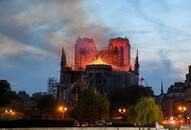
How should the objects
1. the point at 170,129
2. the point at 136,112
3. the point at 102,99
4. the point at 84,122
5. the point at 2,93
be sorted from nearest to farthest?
the point at 170,129 < the point at 136,112 < the point at 84,122 < the point at 102,99 < the point at 2,93

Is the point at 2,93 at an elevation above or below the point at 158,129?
above

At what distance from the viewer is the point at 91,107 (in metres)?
131

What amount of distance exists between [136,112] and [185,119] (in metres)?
85.2

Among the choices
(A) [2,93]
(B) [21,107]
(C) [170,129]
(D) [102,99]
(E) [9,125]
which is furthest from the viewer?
(B) [21,107]

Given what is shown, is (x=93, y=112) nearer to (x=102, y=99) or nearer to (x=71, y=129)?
(x=102, y=99)

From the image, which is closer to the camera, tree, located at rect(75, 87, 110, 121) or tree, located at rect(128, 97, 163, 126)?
tree, located at rect(128, 97, 163, 126)

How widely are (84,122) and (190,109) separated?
76673mm

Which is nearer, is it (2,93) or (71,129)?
(71,129)

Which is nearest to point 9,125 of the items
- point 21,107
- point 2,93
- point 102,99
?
point 102,99

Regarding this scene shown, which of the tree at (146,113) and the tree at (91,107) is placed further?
the tree at (91,107)

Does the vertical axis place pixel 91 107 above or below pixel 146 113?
above

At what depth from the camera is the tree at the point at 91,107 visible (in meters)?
130

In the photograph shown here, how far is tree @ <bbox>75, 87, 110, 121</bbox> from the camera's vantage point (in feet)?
427

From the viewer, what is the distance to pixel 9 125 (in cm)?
7019
